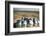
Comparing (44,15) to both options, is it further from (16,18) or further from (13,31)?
(13,31)

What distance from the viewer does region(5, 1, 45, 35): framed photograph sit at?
6.14 ft

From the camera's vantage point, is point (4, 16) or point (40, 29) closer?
point (4, 16)

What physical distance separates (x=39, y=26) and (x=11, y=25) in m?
0.58

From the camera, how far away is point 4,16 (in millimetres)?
1700

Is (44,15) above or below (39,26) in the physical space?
above

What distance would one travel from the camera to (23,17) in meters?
1.95

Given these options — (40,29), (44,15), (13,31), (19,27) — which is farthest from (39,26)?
(13,31)

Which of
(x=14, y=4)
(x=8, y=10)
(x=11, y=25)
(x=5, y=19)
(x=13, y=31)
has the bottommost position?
(x=13, y=31)

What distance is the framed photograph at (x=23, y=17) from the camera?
6.14 ft

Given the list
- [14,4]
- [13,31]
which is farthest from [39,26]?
[14,4]
